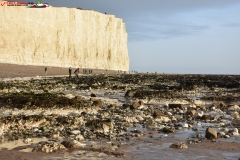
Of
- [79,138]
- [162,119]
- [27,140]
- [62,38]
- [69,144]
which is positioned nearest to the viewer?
[69,144]

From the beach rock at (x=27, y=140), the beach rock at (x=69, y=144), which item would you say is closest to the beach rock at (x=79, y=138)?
the beach rock at (x=69, y=144)

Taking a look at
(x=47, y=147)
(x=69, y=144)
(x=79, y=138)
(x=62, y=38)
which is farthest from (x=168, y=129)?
(x=62, y=38)

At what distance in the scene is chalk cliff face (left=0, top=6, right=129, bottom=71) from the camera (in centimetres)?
7356

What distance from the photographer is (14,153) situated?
6211mm

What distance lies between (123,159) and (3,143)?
2.98 metres

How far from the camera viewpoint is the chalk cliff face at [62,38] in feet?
241

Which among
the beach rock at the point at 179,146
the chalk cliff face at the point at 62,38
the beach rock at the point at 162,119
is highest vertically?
the chalk cliff face at the point at 62,38

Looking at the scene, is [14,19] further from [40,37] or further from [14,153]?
[14,153]

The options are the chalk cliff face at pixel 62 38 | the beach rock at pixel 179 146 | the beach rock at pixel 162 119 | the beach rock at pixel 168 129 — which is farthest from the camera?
the chalk cliff face at pixel 62 38

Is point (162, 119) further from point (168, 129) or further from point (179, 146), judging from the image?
point (179, 146)

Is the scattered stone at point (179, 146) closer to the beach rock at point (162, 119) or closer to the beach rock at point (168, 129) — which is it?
the beach rock at point (168, 129)

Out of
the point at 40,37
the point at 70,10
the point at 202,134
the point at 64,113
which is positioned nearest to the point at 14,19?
the point at 40,37

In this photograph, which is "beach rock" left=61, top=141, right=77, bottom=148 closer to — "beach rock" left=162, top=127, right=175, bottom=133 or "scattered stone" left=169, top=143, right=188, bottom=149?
"scattered stone" left=169, top=143, right=188, bottom=149

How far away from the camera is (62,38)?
8831 centimetres
